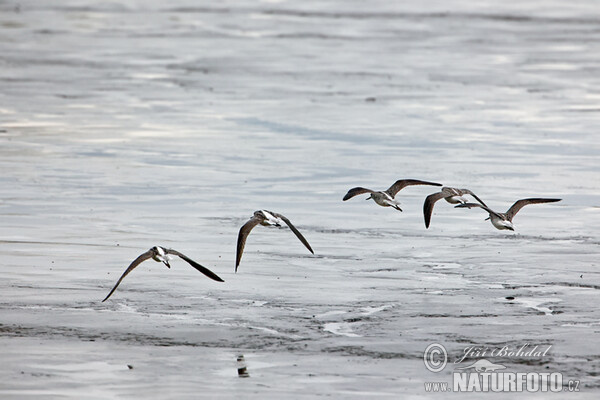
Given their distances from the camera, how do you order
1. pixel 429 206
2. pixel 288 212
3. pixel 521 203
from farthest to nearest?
pixel 288 212 → pixel 521 203 → pixel 429 206

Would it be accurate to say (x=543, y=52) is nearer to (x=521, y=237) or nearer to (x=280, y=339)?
(x=521, y=237)

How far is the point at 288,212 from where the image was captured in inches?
699

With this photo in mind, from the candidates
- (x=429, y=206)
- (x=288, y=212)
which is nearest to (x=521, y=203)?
(x=429, y=206)

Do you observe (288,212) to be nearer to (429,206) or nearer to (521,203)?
(429,206)

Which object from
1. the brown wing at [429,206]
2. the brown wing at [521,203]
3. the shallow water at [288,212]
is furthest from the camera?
the brown wing at [521,203]

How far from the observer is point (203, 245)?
15891mm

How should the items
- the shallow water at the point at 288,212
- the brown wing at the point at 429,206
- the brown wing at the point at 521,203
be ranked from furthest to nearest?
the brown wing at the point at 521,203 < the brown wing at the point at 429,206 < the shallow water at the point at 288,212

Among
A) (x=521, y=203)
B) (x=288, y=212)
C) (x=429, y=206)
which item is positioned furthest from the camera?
(x=288, y=212)

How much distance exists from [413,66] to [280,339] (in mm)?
22581

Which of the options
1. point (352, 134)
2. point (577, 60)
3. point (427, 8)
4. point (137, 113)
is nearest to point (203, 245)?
point (352, 134)

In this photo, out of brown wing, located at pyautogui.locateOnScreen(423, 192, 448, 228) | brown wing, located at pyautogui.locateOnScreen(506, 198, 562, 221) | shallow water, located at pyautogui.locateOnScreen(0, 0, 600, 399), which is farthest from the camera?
brown wing, located at pyautogui.locateOnScreen(506, 198, 562, 221)

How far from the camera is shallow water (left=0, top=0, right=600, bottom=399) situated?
11484 millimetres

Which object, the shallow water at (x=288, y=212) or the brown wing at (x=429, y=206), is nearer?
the shallow water at (x=288, y=212)

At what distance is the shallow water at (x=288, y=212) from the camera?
11484mm
